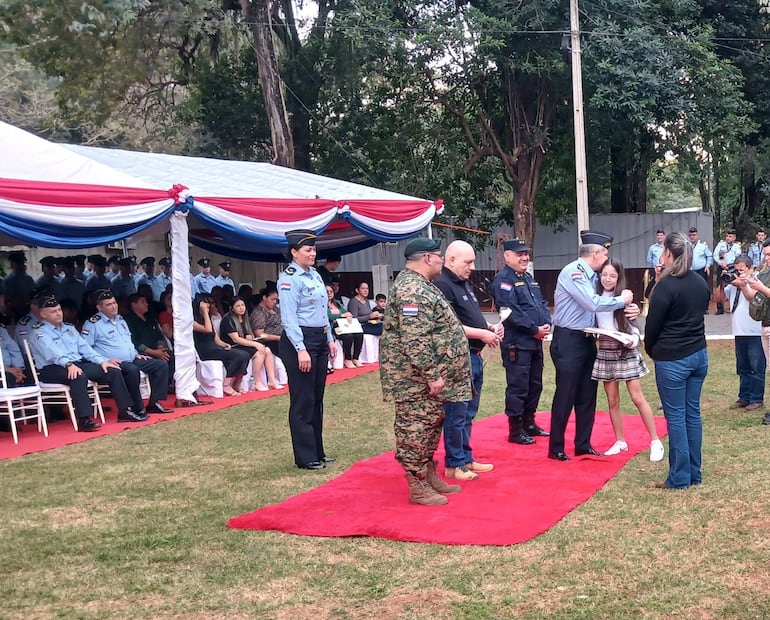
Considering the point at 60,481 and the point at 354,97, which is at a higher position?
the point at 354,97

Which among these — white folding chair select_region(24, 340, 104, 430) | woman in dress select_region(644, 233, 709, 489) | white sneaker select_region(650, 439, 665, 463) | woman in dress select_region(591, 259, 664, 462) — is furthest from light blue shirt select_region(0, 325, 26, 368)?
woman in dress select_region(644, 233, 709, 489)

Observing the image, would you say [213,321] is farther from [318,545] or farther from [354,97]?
[354,97]

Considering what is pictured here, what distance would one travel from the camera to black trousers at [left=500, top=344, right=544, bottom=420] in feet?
21.4

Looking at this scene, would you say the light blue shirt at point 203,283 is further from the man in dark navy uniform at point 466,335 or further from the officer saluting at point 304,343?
the man in dark navy uniform at point 466,335

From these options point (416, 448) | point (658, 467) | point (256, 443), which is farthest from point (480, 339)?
point (256, 443)

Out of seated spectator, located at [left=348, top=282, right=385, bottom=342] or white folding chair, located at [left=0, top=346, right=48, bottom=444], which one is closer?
white folding chair, located at [left=0, top=346, right=48, bottom=444]

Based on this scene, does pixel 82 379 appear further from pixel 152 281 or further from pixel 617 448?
pixel 617 448

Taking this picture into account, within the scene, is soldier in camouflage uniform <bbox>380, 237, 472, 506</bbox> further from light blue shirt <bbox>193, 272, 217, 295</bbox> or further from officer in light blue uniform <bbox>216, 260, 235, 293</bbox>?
officer in light blue uniform <bbox>216, 260, 235, 293</bbox>

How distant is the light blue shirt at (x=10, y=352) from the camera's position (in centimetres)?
818

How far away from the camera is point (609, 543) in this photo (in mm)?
4238

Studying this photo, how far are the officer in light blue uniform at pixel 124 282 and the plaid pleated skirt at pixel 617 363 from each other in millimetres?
7172

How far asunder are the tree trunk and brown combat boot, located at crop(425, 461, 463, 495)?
13.5 m

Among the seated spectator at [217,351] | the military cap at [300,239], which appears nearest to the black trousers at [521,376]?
the military cap at [300,239]

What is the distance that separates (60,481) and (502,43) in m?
12.8
